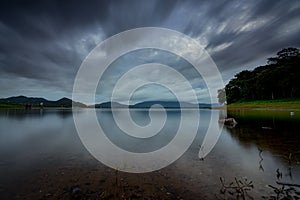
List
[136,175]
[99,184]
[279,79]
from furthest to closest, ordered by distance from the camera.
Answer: [279,79]
[136,175]
[99,184]

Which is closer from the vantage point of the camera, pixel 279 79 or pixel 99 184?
pixel 99 184

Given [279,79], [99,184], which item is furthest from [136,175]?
[279,79]

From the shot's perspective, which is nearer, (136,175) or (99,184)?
(99,184)

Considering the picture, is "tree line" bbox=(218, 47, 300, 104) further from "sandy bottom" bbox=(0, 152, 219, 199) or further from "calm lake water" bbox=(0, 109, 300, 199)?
"sandy bottom" bbox=(0, 152, 219, 199)

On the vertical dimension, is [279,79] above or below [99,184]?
above

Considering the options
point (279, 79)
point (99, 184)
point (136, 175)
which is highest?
point (279, 79)

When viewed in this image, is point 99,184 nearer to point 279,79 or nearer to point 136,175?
point 136,175

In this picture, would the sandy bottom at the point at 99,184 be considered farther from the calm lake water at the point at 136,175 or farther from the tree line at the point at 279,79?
the tree line at the point at 279,79

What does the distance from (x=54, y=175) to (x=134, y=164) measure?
3.80 meters

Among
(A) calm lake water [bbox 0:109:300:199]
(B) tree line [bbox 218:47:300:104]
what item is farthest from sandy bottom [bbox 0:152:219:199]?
(B) tree line [bbox 218:47:300:104]

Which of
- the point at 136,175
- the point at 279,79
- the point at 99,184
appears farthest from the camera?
the point at 279,79

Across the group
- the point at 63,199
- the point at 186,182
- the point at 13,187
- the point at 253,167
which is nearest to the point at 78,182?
the point at 63,199

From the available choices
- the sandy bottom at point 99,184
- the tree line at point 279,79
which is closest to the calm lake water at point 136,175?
the sandy bottom at point 99,184

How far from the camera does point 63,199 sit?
491 centimetres
